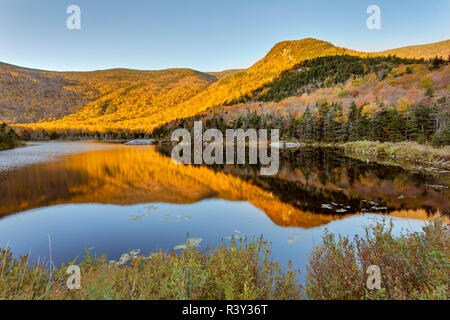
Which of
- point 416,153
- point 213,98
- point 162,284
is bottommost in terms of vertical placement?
point 162,284

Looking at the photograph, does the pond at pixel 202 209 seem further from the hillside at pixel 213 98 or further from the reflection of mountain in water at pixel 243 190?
the hillside at pixel 213 98

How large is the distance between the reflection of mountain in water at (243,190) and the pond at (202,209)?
0.05m

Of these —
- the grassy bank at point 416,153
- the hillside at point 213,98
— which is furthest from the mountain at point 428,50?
the grassy bank at point 416,153

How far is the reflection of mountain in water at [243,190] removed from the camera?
436 inches

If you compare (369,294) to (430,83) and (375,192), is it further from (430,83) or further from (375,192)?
(430,83)

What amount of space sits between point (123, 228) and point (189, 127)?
94.7 m

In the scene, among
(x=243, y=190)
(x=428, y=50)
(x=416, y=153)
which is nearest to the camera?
(x=243, y=190)

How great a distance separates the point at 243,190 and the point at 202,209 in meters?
4.84

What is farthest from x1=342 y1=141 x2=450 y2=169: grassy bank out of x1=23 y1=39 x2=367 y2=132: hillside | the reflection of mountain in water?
x1=23 y1=39 x2=367 y2=132: hillside

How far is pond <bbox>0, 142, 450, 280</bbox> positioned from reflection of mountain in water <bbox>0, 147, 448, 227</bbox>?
55 millimetres

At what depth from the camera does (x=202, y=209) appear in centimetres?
1180

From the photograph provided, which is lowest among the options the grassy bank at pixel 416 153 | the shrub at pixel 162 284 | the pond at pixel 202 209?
the pond at pixel 202 209

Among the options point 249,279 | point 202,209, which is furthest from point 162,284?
point 202,209

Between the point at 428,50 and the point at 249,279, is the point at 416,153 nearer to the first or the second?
the point at 249,279
